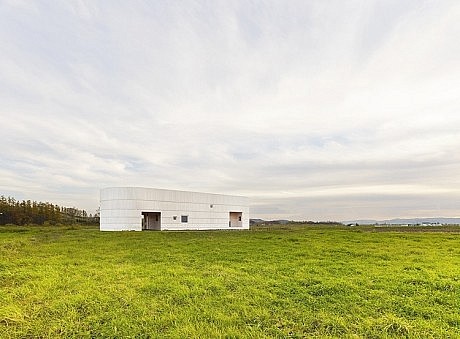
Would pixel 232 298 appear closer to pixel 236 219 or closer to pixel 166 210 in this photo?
pixel 166 210

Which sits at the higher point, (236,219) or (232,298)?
(232,298)

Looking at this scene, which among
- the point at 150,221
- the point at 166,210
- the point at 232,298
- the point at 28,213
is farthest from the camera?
the point at 28,213

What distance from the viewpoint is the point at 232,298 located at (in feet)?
18.5

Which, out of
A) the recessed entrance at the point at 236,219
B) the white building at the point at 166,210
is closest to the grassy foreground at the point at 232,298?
the white building at the point at 166,210

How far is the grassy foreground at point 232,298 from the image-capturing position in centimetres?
450

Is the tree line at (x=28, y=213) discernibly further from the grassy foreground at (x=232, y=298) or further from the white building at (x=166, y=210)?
the grassy foreground at (x=232, y=298)

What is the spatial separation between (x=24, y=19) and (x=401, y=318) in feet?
43.5

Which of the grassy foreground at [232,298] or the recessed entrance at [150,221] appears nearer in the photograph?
the grassy foreground at [232,298]

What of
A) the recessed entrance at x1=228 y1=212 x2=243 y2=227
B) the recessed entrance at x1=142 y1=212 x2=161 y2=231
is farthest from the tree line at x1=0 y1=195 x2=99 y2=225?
the recessed entrance at x1=228 y1=212 x2=243 y2=227

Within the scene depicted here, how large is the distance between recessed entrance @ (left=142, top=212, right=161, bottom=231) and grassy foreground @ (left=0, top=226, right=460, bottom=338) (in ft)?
72.5

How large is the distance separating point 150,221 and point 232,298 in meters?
27.5

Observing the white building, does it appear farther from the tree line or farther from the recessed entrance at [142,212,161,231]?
the tree line

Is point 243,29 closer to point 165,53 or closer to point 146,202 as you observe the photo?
point 165,53

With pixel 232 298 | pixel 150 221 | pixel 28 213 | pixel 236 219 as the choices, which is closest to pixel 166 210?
pixel 150 221
